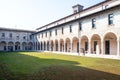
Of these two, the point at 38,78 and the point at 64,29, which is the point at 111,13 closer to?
the point at 64,29

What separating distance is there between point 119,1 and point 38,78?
68.6 feet

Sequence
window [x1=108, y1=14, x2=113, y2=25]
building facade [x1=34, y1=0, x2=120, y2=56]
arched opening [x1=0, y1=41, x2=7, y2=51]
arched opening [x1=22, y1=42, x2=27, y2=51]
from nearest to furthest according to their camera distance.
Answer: building facade [x1=34, y1=0, x2=120, y2=56]
window [x1=108, y1=14, x2=113, y2=25]
arched opening [x1=0, y1=41, x2=7, y2=51]
arched opening [x1=22, y1=42, x2=27, y2=51]

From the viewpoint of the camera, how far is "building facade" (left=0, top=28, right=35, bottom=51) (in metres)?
46.8

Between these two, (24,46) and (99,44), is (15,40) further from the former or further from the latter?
(99,44)

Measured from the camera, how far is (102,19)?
70.3ft

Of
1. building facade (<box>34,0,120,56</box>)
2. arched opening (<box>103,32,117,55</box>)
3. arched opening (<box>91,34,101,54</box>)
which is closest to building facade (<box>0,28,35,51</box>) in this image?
building facade (<box>34,0,120,56</box>)

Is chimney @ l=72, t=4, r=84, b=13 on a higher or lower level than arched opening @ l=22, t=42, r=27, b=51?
higher

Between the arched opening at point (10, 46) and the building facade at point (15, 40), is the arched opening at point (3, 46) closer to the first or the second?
the building facade at point (15, 40)

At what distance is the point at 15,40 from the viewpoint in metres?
48.8

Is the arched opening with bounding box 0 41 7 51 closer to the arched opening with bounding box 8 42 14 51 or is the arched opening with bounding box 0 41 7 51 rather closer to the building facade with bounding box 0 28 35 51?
the building facade with bounding box 0 28 35 51

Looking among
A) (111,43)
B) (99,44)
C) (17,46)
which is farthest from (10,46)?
(111,43)

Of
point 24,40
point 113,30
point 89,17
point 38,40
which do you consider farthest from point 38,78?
point 24,40

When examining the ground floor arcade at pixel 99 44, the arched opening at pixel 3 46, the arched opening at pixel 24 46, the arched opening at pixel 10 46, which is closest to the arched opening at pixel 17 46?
the arched opening at pixel 10 46

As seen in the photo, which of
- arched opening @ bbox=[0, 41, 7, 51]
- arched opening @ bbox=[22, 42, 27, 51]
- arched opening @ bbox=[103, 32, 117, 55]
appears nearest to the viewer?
arched opening @ bbox=[103, 32, 117, 55]
